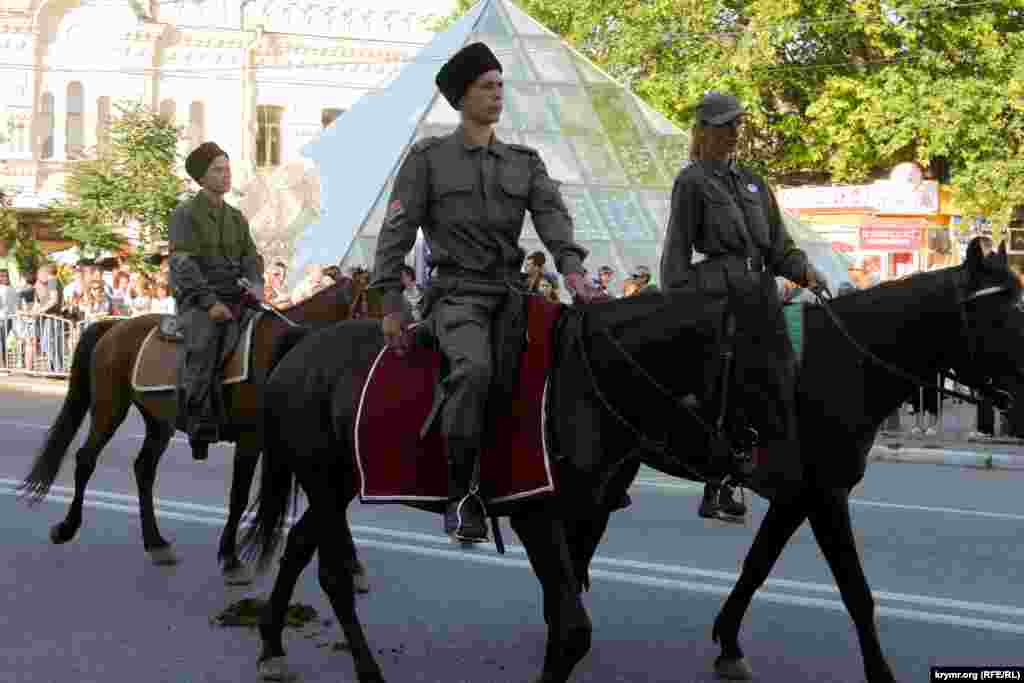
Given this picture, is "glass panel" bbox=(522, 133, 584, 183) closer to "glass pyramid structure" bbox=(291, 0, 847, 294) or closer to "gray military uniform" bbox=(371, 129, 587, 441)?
"glass pyramid structure" bbox=(291, 0, 847, 294)

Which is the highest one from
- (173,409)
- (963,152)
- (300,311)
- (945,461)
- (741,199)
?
(963,152)

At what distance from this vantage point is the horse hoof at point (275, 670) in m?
6.29

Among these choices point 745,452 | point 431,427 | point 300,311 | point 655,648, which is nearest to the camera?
point 745,452

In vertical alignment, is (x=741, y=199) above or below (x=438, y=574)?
above

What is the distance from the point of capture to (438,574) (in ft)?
28.1

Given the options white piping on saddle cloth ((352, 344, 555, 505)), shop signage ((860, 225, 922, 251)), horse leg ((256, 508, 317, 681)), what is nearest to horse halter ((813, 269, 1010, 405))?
white piping on saddle cloth ((352, 344, 555, 505))

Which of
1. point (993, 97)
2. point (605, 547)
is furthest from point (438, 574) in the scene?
point (993, 97)

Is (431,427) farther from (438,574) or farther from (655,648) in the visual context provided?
(438,574)

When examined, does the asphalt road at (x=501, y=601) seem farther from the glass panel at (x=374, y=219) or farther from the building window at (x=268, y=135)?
the building window at (x=268, y=135)

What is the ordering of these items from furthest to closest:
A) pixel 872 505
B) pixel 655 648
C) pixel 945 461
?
pixel 945 461
pixel 872 505
pixel 655 648

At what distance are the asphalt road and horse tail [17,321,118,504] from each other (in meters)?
0.40

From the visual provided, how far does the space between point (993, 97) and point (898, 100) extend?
2.11 meters

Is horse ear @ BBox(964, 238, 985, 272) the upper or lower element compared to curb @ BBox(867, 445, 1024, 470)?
upper

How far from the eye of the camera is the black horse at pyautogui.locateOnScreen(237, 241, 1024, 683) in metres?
5.68
